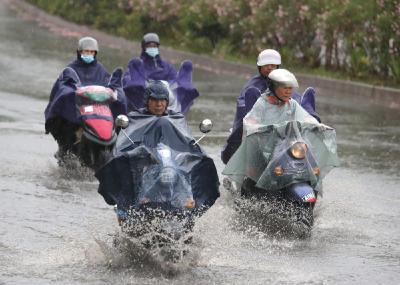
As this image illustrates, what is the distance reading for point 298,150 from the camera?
406 inches

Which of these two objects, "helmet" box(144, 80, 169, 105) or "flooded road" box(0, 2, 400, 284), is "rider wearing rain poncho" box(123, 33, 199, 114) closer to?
"flooded road" box(0, 2, 400, 284)

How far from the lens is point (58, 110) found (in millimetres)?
14188

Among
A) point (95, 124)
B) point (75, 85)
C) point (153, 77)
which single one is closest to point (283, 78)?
point (95, 124)

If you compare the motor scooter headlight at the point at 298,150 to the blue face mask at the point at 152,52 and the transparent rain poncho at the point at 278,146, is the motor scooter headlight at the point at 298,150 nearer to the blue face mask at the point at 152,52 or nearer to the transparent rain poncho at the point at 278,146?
the transparent rain poncho at the point at 278,146

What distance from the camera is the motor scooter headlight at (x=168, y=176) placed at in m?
8.65

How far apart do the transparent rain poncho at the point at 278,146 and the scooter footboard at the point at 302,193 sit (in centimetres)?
5

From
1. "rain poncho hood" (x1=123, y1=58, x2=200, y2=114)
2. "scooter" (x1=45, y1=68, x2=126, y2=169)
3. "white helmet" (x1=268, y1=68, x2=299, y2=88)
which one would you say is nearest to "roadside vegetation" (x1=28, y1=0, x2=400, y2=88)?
"rain poncho hood" (x1=123, y1=58, x2=200, y2=114)

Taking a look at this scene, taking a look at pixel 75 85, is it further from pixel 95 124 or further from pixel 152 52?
pixel 152 52

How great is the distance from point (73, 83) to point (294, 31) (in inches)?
525

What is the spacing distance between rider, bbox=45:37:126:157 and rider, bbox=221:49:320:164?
2470 mm

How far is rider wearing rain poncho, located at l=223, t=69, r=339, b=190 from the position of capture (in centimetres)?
1053

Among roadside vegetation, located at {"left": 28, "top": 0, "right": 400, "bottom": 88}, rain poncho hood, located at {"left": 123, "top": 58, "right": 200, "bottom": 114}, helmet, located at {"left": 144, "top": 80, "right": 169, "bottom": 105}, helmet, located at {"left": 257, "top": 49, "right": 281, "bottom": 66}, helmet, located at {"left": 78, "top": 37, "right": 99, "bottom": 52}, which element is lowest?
roadside vegetation, located at {"left": 28, "top": 0, "right": 400, "bottom": 88}

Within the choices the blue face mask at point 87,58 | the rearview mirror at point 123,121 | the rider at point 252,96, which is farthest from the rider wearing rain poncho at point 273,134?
the blue face mask at point 87,58

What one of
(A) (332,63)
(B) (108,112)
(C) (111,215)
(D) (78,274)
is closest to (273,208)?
(C) (111,215)
